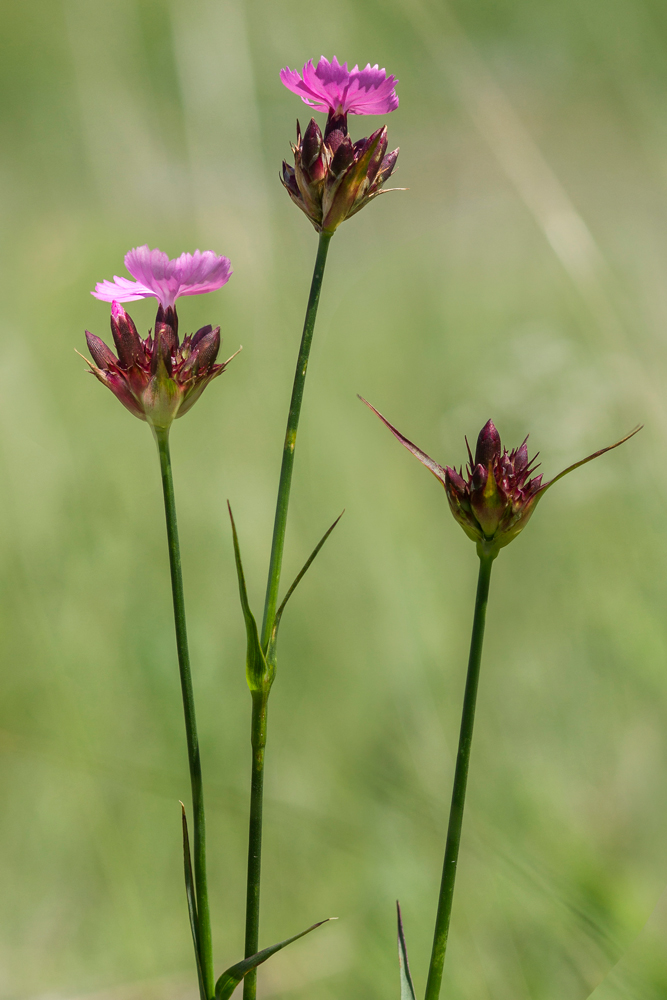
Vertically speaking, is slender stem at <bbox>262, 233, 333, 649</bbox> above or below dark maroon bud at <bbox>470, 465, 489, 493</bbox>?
above

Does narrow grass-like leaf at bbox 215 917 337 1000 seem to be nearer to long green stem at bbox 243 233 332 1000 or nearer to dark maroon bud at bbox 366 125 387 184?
long green stem at bbox 243 233 332 1000

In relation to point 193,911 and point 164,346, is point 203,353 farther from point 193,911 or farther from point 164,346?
point 193,911

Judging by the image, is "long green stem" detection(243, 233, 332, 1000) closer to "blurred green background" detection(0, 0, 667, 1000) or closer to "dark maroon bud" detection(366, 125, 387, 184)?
Answer: "dark maroon bud" detection(366, 125, 387, 184)

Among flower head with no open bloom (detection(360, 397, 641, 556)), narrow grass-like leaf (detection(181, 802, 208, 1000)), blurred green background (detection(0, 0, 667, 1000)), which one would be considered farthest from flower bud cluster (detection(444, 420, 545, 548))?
blurred green background (detection(0, 0, 667, 1000))

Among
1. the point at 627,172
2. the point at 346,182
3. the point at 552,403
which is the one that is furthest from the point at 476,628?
the point at 627,172

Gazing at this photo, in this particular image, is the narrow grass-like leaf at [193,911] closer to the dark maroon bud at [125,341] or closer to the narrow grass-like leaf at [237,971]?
the narrow grass-like leaf at [237,971]

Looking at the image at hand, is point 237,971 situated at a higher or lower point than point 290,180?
lower

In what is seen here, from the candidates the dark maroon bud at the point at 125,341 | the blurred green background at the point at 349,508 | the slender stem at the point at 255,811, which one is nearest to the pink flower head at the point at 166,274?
the dark maroon bud at the point at 125,341

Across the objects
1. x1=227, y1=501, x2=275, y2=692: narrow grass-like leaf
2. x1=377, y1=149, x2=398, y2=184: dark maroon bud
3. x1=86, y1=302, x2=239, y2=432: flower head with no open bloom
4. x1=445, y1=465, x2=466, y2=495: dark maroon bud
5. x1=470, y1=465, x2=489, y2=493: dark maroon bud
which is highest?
x1=377, y1=149, x2=398, y2=184: dark maroon bud

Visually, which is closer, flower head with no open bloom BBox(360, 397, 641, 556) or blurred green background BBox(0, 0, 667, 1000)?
flower head with no open bloom BBox(360, 397, 641, 556)

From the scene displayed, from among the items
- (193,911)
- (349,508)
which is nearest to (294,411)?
(193,911)
